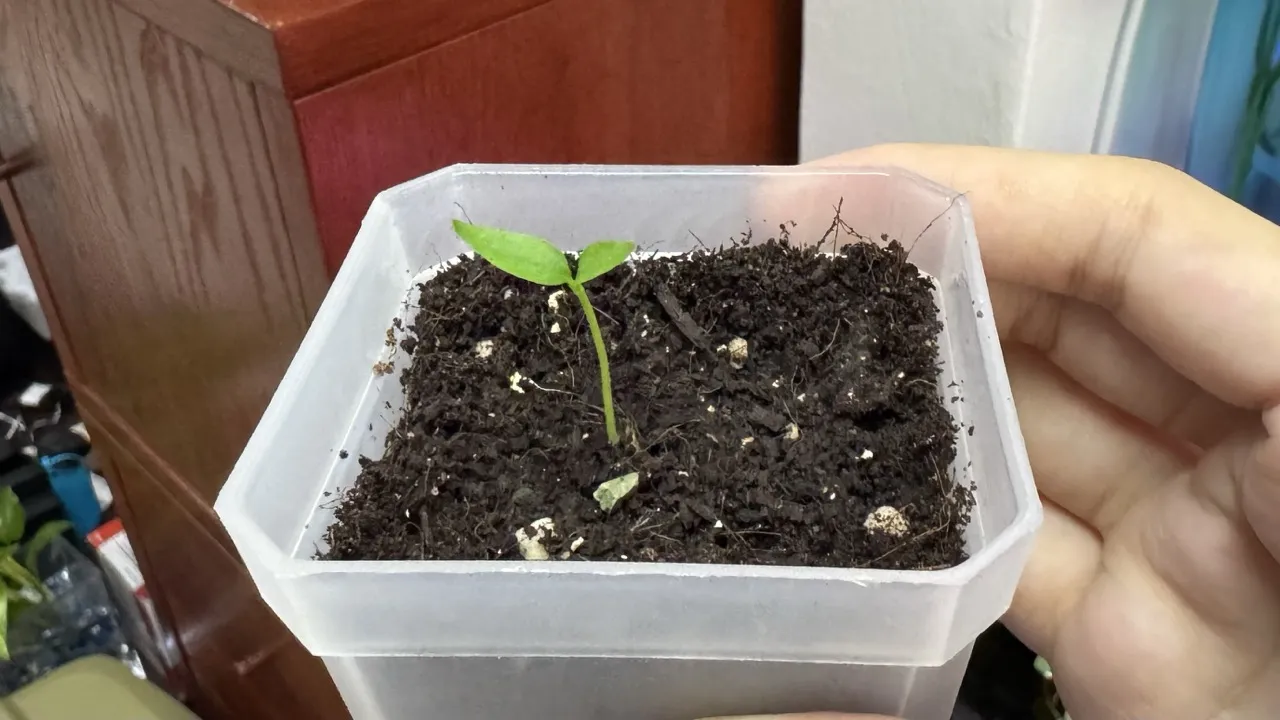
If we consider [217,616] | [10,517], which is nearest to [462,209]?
[217,616]

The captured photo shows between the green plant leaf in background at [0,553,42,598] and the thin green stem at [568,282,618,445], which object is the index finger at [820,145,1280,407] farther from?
the green plant leaf in background at [0,553,42,598]

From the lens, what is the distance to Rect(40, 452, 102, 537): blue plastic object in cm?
134

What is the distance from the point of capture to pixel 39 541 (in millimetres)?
1258

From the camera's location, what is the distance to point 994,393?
0.38m

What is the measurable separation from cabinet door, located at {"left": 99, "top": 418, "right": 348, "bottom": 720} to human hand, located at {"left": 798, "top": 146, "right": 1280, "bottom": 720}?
0.62 metres

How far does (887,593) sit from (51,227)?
83cm

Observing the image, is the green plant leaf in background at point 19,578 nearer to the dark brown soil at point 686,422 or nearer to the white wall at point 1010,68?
the dark brown soil at point 686,422

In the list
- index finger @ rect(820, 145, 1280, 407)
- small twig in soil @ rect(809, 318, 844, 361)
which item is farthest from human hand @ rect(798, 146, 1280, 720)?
small twig in soil @ rect(809, 318, 844, 361)

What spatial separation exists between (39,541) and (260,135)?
1.04 m

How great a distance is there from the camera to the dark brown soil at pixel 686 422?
38 centimetres

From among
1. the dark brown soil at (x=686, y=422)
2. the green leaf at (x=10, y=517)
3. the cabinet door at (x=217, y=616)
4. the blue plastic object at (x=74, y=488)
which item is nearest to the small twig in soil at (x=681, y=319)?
the dark brown soil at (x=686, y=422)

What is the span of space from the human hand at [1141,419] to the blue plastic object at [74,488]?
125 cm

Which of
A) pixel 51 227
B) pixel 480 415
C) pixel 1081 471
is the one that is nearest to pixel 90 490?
pixel 51 227

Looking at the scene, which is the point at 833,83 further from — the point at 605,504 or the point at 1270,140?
the point at 605,504
